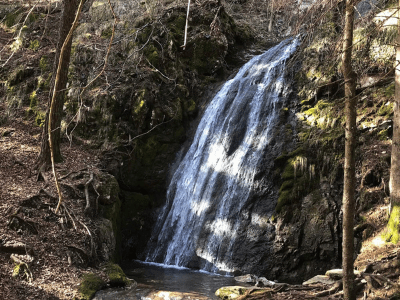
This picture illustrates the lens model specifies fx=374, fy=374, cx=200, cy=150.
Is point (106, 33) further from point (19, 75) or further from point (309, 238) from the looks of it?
point (309, 238)

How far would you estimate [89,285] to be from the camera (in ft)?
21.2

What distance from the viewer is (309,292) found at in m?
5.84

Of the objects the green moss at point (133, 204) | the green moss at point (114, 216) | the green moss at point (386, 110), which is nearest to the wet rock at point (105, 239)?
the green moss at point (114, 216)

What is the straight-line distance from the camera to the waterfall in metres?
9.18

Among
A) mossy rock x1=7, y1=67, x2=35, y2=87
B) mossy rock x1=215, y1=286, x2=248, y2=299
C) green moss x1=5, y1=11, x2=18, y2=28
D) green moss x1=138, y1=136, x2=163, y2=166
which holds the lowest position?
mossy rock x1=215, y1=286, x2=248, y2=299

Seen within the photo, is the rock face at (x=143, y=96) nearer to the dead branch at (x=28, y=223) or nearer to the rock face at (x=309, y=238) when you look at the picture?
the dead branch at (x=28, y=223)

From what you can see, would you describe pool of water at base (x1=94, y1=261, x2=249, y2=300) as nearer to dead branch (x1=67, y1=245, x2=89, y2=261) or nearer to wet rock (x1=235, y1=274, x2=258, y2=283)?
wet rock (x1=235, y1=274, x2=258, y2=283)

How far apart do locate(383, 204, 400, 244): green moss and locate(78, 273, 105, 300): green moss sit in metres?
5.15

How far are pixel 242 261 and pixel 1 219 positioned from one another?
5195 mm

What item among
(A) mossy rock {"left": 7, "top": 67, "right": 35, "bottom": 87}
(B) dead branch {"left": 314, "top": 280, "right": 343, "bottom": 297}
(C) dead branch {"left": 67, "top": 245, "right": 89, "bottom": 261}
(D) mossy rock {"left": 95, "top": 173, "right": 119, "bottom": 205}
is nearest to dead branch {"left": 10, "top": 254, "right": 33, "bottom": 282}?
(C) dead branch {"left": 67, "top": 245, "right": 89, "bottom": 261}

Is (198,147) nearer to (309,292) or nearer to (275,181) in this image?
(275,181)

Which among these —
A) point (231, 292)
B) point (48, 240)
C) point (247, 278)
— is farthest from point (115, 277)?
point (247, 278)

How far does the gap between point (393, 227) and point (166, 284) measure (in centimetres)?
437

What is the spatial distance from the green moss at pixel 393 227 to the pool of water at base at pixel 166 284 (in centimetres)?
293
